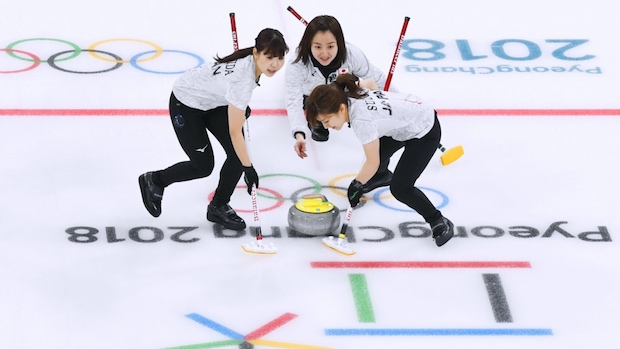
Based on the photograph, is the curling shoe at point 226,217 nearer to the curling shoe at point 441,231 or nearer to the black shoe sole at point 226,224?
the black shoe sole at point 226,224

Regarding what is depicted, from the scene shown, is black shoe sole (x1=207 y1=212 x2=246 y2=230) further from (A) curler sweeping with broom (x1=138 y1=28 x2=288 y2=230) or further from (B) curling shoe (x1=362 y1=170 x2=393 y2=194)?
(B) curling shoe (x1=362 y1=170 x2=393 y2=194)

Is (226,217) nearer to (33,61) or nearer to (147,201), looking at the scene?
(147,201)

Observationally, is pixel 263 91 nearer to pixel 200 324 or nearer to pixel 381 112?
pixel 381 112

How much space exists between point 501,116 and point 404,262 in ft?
6.17

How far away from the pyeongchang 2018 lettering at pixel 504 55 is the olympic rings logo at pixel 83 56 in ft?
4.69

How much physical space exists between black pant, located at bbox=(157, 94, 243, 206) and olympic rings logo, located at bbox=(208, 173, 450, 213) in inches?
13.8

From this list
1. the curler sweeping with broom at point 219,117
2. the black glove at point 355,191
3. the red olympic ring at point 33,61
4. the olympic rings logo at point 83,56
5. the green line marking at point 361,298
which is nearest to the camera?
the green line marking at point 361,298

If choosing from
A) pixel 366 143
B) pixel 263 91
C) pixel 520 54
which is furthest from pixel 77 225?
pixel 520 54

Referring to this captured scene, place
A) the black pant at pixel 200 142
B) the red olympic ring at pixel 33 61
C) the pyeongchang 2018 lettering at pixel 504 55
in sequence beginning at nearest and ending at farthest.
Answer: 1. the black pant at pixel 200 142
2. the red olympic ring at pixel 33 61
3. the pyeongchang 2018 lettering at pixel 504 55

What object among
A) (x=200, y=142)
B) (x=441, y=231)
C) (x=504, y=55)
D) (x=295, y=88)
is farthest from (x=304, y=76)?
(x=504, y=55)

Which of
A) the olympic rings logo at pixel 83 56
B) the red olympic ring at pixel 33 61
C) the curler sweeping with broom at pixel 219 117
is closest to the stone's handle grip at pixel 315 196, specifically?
the curler sweeping with broom at pixel 219 117

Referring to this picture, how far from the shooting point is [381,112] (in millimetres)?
5336

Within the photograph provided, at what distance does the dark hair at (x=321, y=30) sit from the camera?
225 inches

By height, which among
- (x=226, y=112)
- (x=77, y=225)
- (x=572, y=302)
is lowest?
(x=572, y=302)
